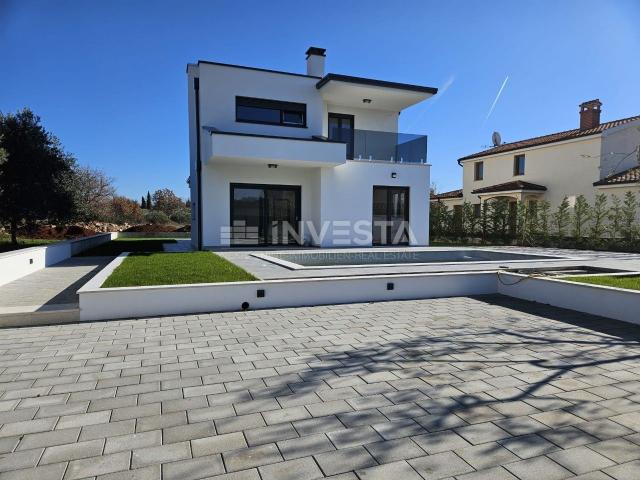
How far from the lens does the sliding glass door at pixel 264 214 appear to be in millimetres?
15219

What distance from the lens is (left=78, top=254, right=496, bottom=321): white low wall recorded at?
5984 millimetres

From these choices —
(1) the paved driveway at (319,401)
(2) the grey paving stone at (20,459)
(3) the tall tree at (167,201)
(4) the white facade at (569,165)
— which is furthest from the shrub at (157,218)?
(2) the grey paving stone at (20,459)

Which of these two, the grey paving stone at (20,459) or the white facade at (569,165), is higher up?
the white facade at (569,165)

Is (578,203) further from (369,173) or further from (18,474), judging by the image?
(18,474)

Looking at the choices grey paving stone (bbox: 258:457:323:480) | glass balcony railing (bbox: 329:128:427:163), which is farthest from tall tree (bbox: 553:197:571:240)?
grey paving stone (bbox: 258:457:323:480)

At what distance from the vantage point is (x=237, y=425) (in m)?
2.86

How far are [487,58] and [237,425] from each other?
1277 cm

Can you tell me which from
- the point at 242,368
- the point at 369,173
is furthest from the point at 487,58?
the point at 242,368

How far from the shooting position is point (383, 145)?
16297mm

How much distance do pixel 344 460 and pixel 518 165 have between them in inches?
1084

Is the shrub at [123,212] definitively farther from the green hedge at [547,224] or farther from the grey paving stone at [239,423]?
the grey paving stone at [239,423]

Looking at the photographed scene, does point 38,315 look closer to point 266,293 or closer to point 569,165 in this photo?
point 266,293

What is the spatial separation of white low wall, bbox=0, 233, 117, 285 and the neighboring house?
2139 centimetres

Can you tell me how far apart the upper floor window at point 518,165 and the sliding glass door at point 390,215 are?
43.9 ft
